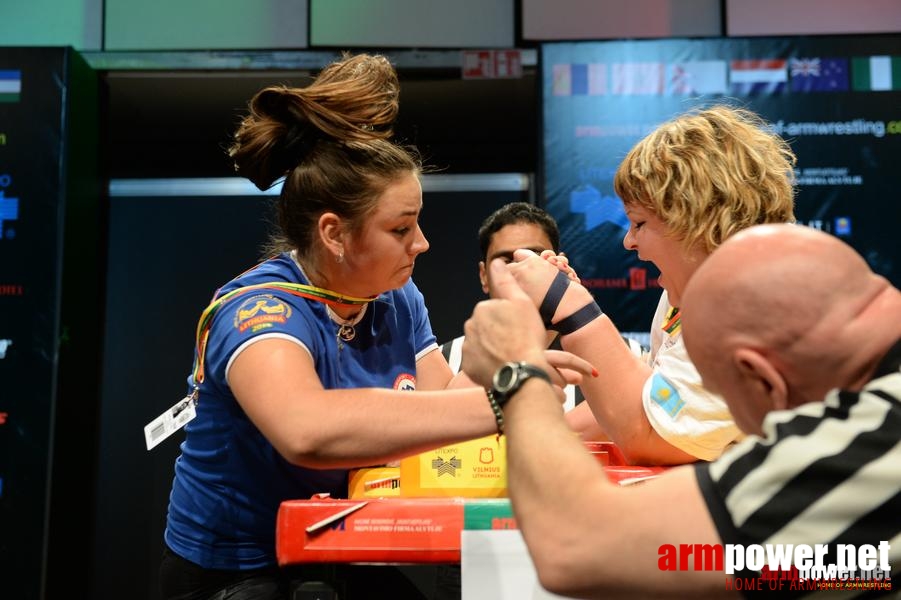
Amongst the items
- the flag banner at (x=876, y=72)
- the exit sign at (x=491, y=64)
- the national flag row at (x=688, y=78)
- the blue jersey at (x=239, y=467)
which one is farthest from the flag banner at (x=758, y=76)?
the blue jersey at (x=239, y=467)

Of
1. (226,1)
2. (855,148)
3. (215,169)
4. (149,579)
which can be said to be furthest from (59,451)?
(855,148)

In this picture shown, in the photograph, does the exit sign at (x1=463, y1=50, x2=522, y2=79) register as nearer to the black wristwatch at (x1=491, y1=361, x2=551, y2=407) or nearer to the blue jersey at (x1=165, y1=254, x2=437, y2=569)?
the blue jersey at (x1=165, y1=254, x2=437, y2=569)

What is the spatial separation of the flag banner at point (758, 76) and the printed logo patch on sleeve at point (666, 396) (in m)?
3.19

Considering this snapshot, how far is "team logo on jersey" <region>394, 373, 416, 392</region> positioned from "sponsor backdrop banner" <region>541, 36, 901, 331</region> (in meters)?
2.49

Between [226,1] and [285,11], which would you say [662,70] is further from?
[226,1]

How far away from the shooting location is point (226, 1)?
482 centimetres

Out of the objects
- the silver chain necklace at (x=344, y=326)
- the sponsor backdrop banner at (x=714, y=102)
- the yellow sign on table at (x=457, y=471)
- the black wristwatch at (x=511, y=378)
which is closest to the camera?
the black wristwatch at (x=511, y=378)

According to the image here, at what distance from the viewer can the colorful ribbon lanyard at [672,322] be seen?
6.26 feet

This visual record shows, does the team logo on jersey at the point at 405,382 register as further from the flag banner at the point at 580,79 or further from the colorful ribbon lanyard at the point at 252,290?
the flag banner at the point at 580,79

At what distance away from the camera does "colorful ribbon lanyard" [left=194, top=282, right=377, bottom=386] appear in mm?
1700

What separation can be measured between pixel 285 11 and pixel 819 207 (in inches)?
114

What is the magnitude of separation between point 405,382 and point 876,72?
11.6 ft

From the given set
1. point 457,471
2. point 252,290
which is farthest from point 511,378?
point 252,290

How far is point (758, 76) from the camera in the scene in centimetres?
448
